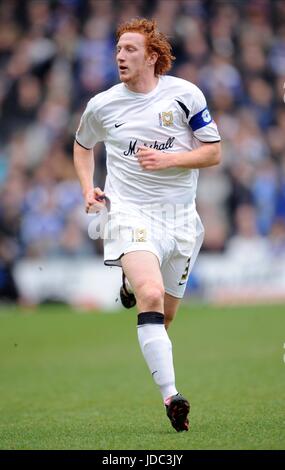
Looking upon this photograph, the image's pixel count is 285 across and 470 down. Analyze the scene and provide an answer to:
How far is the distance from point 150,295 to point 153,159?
3.17 feet

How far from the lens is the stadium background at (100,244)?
401 inches

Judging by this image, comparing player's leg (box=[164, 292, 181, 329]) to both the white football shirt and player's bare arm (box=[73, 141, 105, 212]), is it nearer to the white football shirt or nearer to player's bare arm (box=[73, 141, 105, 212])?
the white football shirt

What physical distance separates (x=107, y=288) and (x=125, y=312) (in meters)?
0.66

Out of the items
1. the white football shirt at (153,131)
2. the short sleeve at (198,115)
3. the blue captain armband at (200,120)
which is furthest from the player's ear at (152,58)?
the blue captain armband at (200,120)

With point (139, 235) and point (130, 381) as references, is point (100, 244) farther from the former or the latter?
point (139, 235)

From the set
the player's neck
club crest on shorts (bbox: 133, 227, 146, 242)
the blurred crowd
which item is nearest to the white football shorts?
club crest on shorts (bbox: 133, 227, 146, 242)

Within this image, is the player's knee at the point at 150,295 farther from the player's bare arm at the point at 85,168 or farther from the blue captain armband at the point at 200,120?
the blue captain armband at the point at 200,120

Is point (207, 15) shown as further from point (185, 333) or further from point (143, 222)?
point (143, 222)

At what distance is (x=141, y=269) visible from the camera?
705 cm

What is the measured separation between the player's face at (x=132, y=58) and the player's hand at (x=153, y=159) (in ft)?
1.89

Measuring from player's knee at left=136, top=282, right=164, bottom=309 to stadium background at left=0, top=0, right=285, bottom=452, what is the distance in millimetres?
1241

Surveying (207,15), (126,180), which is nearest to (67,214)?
(207,15)

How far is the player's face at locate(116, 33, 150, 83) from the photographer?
745 cm

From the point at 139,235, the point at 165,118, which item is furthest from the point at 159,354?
the point at 165,118
